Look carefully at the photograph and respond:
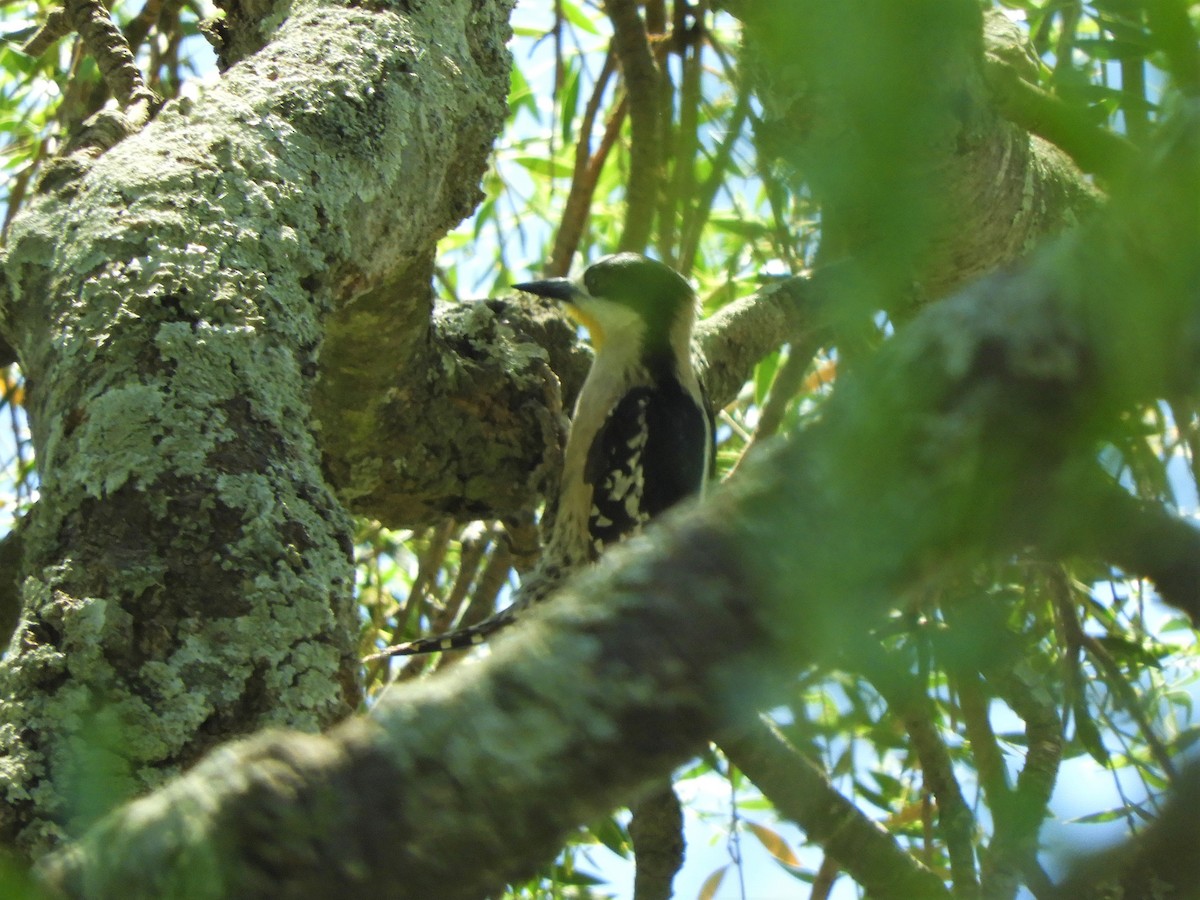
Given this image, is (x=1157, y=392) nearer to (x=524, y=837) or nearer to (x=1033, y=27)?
(x=524, y=837)

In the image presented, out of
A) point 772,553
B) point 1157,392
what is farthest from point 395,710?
point 1157,392

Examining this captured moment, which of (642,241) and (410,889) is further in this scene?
(642,241)

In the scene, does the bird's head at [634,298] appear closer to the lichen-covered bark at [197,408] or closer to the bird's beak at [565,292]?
the bird's beak at [565,292]

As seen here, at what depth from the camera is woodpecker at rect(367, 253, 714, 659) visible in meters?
2.91

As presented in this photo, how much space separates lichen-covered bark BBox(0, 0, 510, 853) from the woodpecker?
1.33 metres

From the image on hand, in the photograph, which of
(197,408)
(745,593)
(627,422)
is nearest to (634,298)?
(627,422)

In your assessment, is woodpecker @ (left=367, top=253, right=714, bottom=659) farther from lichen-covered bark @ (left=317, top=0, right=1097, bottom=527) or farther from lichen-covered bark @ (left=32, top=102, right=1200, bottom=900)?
lichen-covered bark @ (left=32, top=102, right=1200, bottom=900)

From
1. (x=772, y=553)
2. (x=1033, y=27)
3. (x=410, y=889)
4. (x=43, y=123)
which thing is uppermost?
(x=43, y=123)

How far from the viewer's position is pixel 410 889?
0.54m

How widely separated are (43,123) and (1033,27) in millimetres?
2497

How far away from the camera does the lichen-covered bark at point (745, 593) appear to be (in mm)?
520

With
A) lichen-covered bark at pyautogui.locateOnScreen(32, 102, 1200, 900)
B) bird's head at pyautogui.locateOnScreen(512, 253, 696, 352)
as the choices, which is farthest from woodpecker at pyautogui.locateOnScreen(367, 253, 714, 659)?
lichen-covered bark at pyautogui.locateOnScreen(32, 102, 1200, 900)

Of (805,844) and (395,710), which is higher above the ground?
(395,710)

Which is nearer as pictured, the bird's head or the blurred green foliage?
the blurred green foliage
